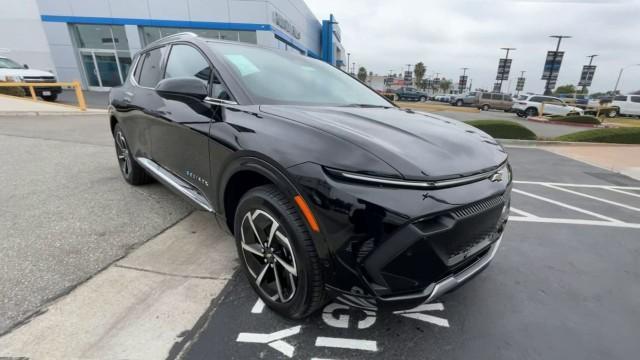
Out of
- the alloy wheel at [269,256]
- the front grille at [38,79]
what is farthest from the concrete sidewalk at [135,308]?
the front grille at [38,79]

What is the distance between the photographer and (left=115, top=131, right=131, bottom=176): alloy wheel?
3.93m

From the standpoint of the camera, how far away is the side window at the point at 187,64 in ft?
7.85

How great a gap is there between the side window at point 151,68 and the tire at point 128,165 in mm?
828

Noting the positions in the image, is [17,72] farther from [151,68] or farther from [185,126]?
[185,126]

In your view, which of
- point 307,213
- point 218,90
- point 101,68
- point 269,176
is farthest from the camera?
point 101,68

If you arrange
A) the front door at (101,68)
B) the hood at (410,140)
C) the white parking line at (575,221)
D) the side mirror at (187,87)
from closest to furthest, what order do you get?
the hood at (410,140)
the side mirror at (187,87)
the white parking line at (575,221)
the front door at (101,68)

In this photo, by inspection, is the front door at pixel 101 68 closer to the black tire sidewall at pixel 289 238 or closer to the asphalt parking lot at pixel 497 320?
the black tire sidewall at pixel 289 238

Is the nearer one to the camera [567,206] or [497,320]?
[497,320]

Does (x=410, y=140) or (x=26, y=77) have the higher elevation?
(x=26, y=77)

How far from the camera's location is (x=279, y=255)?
1800 millimetres

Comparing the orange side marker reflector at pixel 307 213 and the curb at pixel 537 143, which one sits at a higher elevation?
the orange side marker reflector at pixel 307 213

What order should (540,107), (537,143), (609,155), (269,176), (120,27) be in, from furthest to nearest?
(540,107) → (120,27) → (537,143) → (609,155) → (269,176)

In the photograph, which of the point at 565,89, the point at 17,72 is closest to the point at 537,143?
the point at 17,72

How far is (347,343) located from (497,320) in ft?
3.35
